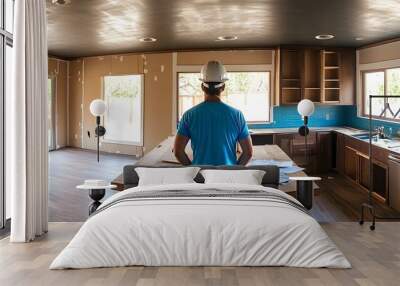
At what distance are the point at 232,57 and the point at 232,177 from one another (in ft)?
21.2

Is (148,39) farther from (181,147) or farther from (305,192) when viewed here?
(305,192)

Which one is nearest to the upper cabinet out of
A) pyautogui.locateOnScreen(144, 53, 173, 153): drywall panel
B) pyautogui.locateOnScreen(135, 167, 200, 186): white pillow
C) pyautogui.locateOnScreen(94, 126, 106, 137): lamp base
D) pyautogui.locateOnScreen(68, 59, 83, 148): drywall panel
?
pyautogui.locateOnScreen(144, 53, 173, 153): drywall panel

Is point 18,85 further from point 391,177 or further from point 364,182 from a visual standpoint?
point 364,182

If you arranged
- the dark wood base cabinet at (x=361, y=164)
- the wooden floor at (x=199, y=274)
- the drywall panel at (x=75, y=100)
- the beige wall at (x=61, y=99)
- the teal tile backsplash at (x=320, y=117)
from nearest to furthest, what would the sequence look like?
the wooden floor at (x=199, y=274) < the dark wood base cabinet at (x=361, y=164) < the teal tile backsplash at (x=320, y=117) < the beige wall at (x=61, y=99) < the drywall panel at (x=75, y=100)

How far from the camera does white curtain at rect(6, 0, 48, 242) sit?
4270 millimetres

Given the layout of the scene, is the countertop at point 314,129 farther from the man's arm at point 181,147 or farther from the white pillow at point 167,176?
the white pillow at point 167,176

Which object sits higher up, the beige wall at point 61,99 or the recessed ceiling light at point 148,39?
the recessed ceiling light at point 148,39

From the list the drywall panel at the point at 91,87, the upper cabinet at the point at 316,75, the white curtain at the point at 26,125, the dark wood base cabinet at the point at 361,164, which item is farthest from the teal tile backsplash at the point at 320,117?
the white curtain at the point at 26,125

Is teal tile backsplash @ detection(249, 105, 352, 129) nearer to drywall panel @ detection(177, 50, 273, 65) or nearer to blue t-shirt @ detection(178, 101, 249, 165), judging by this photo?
drywall panel @ detection(177, 50, 273, 65)

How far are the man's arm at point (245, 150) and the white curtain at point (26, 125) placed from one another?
1.78m

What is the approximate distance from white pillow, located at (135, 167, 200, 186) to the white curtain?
948 mm

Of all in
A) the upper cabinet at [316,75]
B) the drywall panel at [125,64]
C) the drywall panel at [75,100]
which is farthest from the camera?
the drywall panel at [75,100]

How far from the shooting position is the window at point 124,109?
11641 millimetres

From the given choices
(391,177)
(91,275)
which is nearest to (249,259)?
(91,275)
